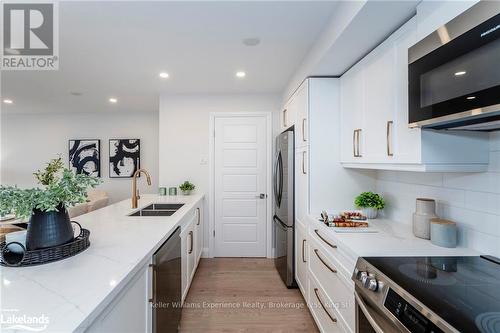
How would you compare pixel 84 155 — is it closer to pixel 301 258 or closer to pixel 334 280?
pixel 301 258

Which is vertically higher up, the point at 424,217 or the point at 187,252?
the point at 424,217

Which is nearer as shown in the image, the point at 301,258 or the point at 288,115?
the point at 301,258

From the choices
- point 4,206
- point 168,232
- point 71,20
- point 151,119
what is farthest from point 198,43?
point 151,119

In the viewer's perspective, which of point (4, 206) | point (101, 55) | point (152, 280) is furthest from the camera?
point (101, 55)

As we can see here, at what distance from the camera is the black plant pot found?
1.04m

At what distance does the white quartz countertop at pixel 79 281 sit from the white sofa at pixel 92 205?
2.31 m

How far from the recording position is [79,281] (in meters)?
0.89

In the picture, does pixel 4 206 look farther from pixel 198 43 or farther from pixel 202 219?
pixel 202 219

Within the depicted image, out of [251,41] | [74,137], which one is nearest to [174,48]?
[251,41]

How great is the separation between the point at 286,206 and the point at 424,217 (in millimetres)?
1351

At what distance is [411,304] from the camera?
85 centimetres

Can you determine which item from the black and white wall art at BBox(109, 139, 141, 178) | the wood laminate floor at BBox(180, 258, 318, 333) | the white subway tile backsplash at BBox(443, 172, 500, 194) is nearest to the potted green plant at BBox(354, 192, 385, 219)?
the white subway tile backsplash at BBox(443, 172, 500, 194)

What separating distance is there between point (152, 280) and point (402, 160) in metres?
1.58

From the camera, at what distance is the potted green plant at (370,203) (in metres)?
2.00
